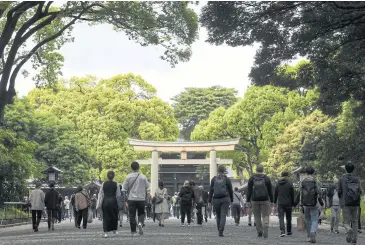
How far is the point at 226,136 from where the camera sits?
5072 cm

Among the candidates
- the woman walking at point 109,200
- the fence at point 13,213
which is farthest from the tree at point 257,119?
the woman walking at point 109,200

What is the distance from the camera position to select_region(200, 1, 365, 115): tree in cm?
1401

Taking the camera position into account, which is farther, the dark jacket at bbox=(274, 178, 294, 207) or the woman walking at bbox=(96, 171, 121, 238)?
the dark jacket at bbox=(274, 178, 294, 207)

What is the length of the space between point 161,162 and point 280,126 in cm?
993

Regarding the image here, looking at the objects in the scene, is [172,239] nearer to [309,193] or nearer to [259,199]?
[259,199]

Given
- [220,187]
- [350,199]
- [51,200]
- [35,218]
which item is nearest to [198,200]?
[51,200]

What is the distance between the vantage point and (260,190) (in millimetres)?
Answer: 12148

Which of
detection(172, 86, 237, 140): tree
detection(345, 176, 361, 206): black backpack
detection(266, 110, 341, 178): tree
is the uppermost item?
detection(172, 86, 237, 140): tree

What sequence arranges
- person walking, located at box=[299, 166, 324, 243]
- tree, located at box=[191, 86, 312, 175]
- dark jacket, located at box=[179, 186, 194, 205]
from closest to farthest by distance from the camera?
person walking, located at box=[299, 166, 324, 243] → dark jacket, located at box=[179, 186, 194, 205] → tree, located at box=[191, 86, 312, 175]

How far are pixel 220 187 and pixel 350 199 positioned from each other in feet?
9.41

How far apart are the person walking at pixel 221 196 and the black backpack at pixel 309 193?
1.67 m

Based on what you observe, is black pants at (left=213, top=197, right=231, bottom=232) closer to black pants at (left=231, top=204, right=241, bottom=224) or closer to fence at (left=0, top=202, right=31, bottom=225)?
black pants at (left=231, top=204, right=241, bottom=224)

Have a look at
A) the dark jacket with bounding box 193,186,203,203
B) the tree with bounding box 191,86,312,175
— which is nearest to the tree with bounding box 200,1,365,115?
the dark jacket with bounding box 193,186,203,203

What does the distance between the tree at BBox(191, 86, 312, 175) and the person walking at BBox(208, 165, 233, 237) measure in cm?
3137
